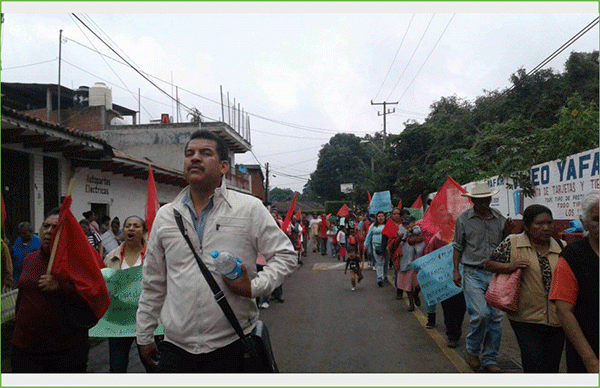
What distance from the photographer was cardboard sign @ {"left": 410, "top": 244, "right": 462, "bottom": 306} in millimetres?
6414

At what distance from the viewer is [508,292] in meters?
3.88

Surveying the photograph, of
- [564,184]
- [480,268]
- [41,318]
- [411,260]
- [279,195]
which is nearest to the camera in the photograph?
[41,318]

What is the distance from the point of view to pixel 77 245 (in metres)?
3.39

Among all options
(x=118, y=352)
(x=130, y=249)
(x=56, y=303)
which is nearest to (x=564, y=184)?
(x=130, y=249)

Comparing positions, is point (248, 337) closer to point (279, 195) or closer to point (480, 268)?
point (480, 268)

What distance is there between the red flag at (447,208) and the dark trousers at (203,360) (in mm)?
4908

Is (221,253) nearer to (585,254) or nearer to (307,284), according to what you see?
(585,254)

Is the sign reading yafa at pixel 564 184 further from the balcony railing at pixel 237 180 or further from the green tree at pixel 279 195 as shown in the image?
the green tree at pixel 279 195

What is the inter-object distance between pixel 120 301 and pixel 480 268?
139 inches

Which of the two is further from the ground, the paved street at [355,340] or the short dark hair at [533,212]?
the short dark hair at [533,212]

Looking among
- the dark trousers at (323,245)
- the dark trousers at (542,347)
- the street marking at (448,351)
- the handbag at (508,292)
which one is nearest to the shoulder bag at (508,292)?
the handbag at (508,292)

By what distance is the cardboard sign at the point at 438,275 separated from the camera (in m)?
6.41

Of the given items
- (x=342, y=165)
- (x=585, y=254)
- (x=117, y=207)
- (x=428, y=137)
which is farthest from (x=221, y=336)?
(x=342, y=165)

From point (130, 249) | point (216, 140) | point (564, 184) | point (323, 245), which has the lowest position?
point (323, 245)
